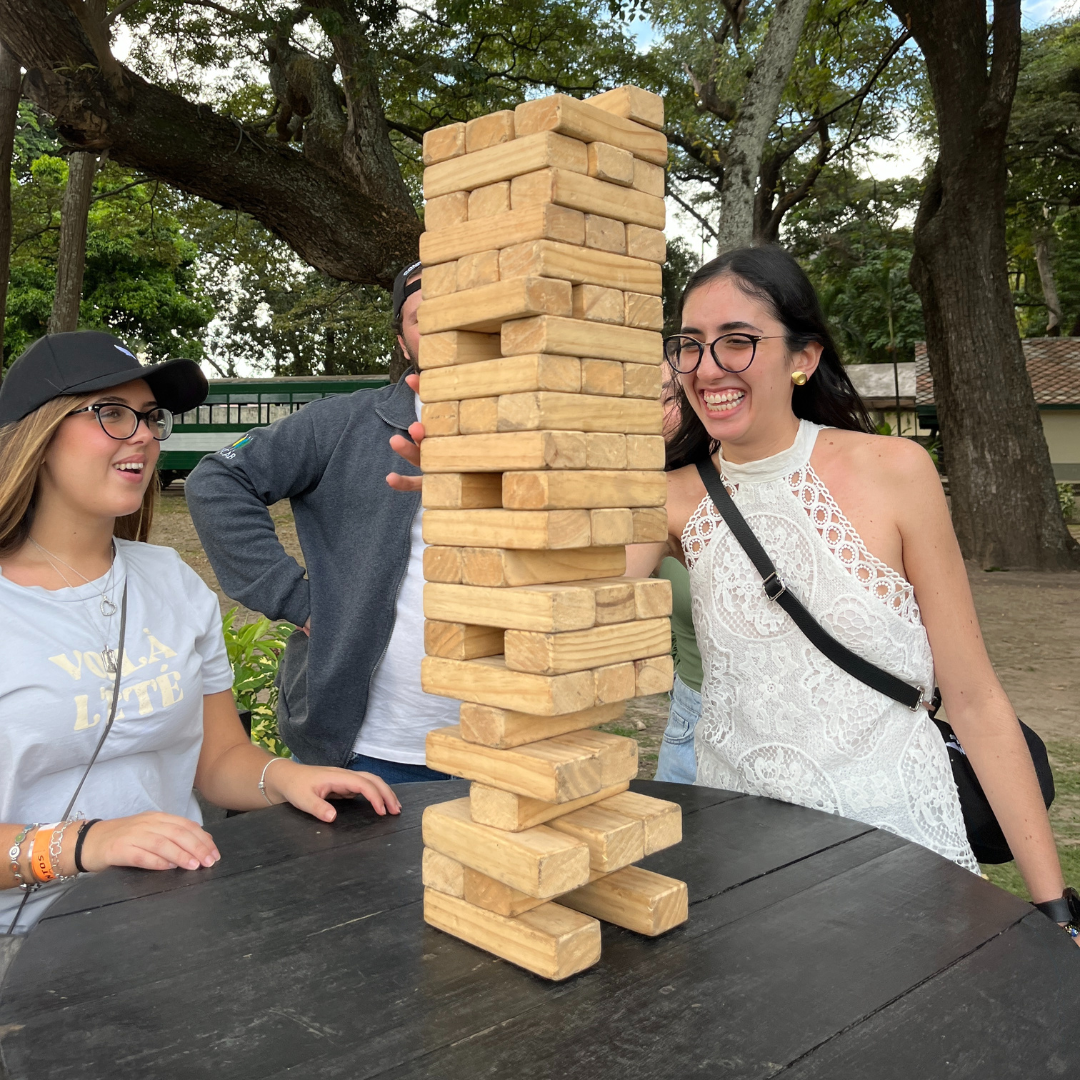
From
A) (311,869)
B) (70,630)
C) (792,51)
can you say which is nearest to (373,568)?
(70,630)

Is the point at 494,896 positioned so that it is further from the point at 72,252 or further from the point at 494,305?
the point at 72,252

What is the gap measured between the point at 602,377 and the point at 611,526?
0.21 meters

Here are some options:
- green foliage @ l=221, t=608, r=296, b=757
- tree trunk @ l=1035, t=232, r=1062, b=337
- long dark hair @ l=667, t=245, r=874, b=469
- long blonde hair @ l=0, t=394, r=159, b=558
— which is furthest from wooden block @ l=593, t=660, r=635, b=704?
tree trunk @ l=1035, t=232, r=1062, b=337

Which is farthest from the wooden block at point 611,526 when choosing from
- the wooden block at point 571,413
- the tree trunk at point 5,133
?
the tree trunk at point 5,133

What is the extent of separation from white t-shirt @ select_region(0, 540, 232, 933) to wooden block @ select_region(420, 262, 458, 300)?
106 cm

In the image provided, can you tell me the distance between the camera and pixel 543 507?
1363 mm

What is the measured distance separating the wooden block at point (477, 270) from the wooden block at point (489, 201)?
0.18ft

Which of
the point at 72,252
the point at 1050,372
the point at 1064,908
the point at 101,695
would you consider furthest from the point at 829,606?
the point at 1050,372

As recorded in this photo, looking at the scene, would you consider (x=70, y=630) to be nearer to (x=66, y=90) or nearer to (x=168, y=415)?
(x=168, y=415)

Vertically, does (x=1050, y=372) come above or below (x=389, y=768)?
above

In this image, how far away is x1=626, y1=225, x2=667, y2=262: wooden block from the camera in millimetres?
1478

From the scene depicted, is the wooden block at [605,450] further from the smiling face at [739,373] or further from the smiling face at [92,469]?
the smiling face at [92,469]

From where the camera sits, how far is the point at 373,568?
8.68 ft

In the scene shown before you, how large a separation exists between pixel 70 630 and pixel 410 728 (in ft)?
3.09
